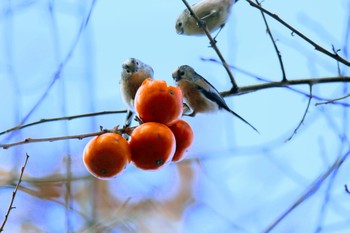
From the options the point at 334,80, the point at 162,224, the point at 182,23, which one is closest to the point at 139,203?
the point at 162,224

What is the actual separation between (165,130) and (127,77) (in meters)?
0.60

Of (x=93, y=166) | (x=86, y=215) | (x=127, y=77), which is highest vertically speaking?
(x=127, y=77)

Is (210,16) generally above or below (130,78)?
above

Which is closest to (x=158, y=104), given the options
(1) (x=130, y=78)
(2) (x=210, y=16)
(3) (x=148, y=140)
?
(3) (x=148, y=140)

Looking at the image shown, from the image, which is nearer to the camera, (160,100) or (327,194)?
(160,100)

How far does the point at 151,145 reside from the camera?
1326mm

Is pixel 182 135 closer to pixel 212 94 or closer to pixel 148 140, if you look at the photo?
pixel 148 140

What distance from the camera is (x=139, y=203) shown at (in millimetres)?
2887

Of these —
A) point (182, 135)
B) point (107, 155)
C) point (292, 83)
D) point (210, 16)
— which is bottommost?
point (107, 155)

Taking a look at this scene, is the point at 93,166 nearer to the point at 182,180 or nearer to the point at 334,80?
the point at 334,80

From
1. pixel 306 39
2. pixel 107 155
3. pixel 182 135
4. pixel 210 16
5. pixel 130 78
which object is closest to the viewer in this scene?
pixel 107 155

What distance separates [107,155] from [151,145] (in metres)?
0.12

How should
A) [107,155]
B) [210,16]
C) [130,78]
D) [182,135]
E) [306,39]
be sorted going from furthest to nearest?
[210,16] → [130,78] → [306,39] → [182,135] → [107,155]

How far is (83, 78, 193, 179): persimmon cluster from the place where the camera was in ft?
4.33
